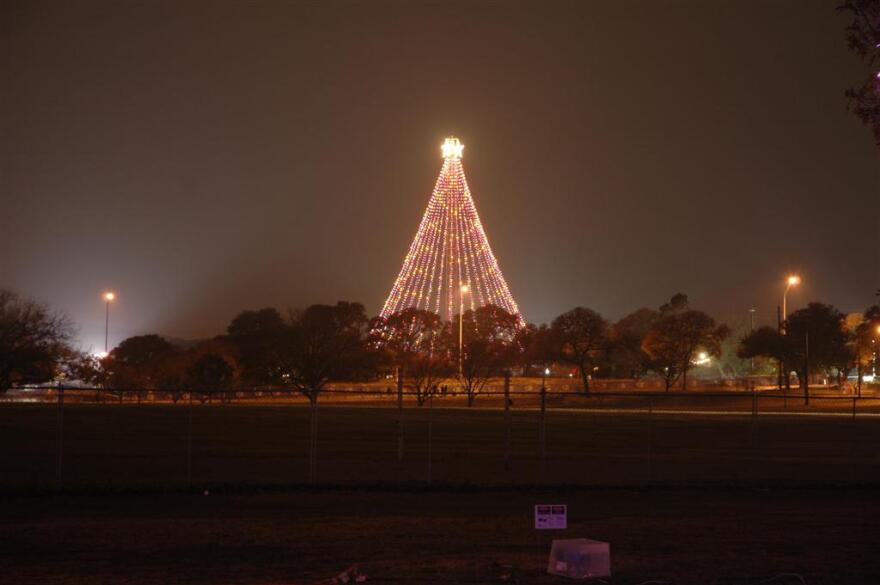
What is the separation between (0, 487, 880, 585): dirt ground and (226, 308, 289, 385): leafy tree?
188ft

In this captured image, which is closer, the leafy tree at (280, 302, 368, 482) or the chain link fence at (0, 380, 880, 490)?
the chain link fence at (0, 380, 880, 490)

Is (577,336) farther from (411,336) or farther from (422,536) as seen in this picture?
(422,536)

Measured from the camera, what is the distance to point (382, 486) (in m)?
20.9

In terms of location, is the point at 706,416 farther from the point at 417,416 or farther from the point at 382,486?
the point at 382,486

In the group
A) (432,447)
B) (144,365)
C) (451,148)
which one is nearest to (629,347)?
(451,148)

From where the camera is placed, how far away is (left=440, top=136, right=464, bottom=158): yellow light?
249ft

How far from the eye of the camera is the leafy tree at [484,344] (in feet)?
266

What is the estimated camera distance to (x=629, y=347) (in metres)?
105

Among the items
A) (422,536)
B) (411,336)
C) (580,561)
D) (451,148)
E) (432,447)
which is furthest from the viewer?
(411,336)

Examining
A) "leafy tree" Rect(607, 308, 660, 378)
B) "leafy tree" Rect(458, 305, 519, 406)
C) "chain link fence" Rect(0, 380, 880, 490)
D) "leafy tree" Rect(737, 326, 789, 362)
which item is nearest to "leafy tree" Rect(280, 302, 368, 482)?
"leafy tree" Rect(458, 305, 519, 406)

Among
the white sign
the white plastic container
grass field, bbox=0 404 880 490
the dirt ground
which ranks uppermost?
the white sign

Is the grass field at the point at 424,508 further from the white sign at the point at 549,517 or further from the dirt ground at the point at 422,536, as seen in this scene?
the white sign at the point at 549,517

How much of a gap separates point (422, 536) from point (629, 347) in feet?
305

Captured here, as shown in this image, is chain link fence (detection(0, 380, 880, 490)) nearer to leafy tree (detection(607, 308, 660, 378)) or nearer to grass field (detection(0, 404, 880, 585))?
grass field (detection(0, 404, 880, 585))
